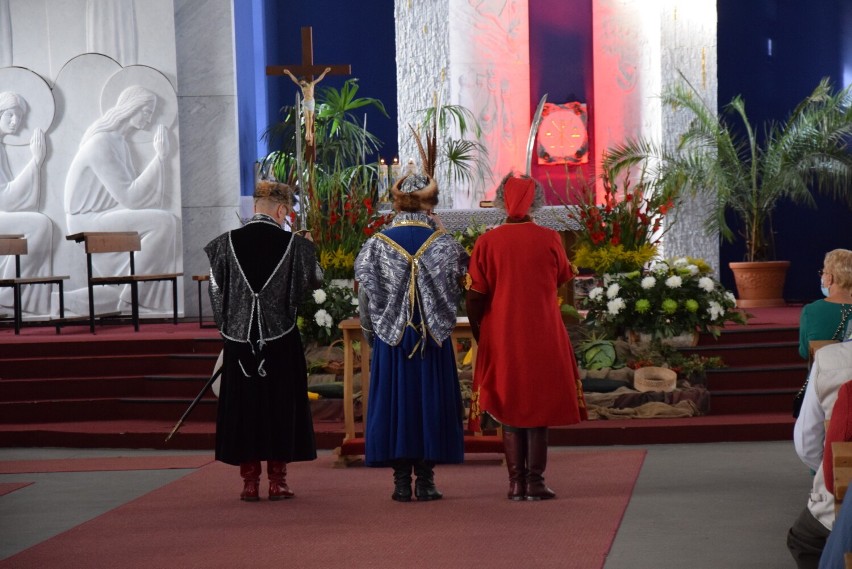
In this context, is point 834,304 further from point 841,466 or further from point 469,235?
point 469,235

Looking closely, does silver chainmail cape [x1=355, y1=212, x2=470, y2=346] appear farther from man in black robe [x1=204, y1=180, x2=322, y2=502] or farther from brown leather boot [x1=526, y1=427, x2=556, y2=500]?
brown leather boot [x1=526, y1=427, x2=556, y2=500]

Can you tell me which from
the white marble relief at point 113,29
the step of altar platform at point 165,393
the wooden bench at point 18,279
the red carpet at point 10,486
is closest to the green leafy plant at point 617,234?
the step of altar platform at point 165,393

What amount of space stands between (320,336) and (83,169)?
14.5 ft

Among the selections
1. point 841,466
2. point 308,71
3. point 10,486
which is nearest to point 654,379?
point 10,486

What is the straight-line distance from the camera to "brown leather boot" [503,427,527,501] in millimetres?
5672

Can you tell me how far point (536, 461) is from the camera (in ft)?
18.6

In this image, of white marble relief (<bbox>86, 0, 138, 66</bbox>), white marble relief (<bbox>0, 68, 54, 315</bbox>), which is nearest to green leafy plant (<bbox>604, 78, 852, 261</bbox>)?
white marble relief (<bbox>86, 0, 138, 66</bbox>)

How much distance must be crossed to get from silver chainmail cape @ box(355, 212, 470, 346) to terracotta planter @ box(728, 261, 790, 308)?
747 centimetres

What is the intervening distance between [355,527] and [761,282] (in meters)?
8.31

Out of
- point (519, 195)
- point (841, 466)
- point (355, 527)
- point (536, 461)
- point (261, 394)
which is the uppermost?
→ point (519, 195)

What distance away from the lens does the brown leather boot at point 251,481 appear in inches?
233

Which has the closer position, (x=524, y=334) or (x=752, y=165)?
(x=524, y=334)

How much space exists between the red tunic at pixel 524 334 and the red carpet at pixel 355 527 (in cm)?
45

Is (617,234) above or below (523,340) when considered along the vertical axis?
above
